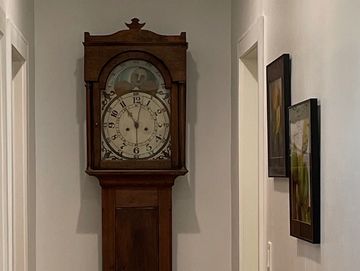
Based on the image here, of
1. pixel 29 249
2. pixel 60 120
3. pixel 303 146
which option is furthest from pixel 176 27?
pixel 303 146

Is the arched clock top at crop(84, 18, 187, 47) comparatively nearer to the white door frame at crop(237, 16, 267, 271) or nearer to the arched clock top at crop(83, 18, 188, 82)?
the arched clock top at crop(83, 18, 188, 82)

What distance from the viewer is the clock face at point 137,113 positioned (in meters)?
3.70

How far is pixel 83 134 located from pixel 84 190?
1.01 ft

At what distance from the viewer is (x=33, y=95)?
378 cm

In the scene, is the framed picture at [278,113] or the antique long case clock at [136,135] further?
the antique long case clock at [136,135]

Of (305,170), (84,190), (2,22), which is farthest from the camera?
(84,190)

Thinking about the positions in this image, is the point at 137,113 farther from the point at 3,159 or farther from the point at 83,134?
the point at 3,159

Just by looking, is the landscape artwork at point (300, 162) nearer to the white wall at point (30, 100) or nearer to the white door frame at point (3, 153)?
the white door frame at point (3, 153)

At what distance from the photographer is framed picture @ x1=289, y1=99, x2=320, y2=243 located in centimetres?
203

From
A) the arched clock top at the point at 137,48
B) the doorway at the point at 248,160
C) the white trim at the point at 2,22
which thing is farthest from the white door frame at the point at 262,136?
the white trim at the point at 2,22

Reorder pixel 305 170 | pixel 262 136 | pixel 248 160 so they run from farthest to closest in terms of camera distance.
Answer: pixel 248 160
pixel 262 136
pixel 305 170

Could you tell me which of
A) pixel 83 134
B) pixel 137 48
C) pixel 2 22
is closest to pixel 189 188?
pixel 83 134

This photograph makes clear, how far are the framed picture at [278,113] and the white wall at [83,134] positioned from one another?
119cm

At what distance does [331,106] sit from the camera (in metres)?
1.89
